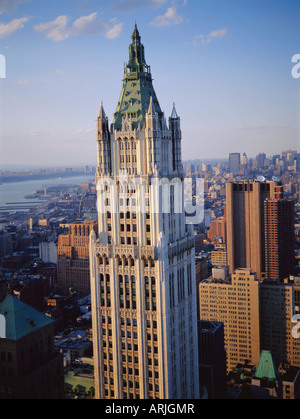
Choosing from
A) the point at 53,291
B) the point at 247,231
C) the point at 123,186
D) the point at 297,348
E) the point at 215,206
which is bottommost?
the point at 297,348

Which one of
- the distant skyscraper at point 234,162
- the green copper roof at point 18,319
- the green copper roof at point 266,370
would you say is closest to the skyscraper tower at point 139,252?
the green copper roof at point 18,319

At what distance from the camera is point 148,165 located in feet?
19.0

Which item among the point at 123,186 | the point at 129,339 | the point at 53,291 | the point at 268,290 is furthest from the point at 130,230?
the point at 53,291

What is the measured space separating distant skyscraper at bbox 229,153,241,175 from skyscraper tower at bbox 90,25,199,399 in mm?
2770

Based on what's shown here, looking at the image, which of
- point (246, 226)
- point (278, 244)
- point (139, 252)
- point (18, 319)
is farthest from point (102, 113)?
point (246, 226)

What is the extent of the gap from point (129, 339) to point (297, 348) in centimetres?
1008

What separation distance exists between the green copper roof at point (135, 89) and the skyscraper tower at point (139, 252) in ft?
0.04

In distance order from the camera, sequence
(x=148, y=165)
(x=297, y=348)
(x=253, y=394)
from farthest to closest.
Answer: (x=297, y=348)
(x=253, y=394)
(x=148, y=165)

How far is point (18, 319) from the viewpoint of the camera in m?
4.82

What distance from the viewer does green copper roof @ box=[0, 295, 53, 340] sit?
186 inches

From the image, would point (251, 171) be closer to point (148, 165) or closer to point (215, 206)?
point (148, 165)

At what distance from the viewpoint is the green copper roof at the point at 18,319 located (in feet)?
15.5

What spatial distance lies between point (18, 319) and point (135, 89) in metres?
3.21

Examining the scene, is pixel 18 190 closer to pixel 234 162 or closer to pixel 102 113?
pixel 102 113
